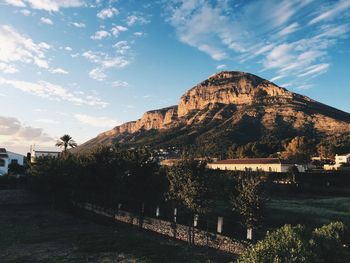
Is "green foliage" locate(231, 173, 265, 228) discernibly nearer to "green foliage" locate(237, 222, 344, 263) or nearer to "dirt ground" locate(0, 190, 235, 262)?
"dirt ground" locate(0, 190, 235, 262)

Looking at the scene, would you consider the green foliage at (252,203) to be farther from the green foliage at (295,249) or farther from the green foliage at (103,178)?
the green foliage at (103,178)

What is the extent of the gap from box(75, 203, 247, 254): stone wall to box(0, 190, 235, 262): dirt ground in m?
0.94

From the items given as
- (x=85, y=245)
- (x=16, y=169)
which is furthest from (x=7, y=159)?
(x=85, y=245)

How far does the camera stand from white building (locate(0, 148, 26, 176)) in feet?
384

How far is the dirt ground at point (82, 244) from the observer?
1174 inches

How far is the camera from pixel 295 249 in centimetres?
1631

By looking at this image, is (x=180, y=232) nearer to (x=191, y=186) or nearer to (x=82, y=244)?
(x=191, y=186)

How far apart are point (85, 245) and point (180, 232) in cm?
1034

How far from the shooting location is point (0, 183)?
8669 cm

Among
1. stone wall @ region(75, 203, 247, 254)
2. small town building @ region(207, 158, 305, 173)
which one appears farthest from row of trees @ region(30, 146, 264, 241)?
small town building @ region(207, 158, 305, 173)

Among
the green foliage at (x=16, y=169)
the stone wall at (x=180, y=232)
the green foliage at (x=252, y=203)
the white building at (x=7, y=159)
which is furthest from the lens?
the white building at (x=7, y=159)

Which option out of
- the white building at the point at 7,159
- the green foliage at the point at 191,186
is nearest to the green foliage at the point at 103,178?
the green foliage at the point at 191,186

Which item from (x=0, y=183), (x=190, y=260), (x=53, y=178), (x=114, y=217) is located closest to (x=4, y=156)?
(x=0, y=183)

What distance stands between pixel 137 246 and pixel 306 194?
5820 cm
